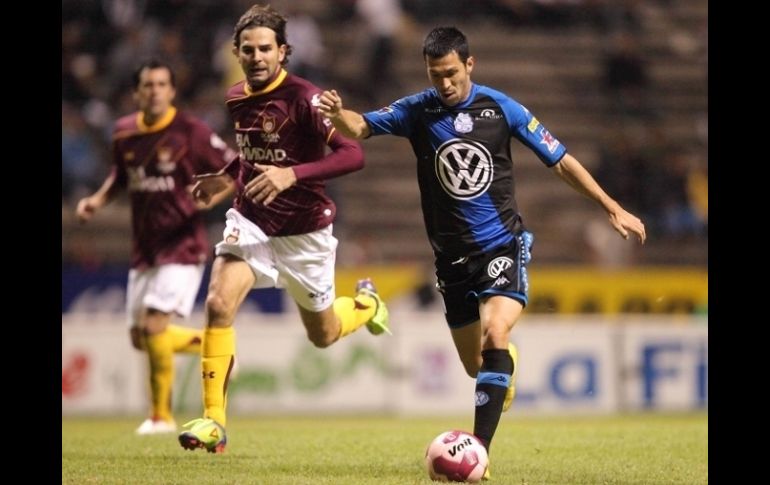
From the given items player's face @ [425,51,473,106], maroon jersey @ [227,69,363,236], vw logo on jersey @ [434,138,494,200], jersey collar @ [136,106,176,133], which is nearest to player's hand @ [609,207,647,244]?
vw logo on jersey @ [434,138,494,200]

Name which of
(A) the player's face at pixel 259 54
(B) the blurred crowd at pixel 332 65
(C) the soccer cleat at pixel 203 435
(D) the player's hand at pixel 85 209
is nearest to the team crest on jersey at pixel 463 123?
(A) the player's face at pixel 259 54

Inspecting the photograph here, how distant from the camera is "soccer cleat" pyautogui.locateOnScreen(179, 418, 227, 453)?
7.05 meters

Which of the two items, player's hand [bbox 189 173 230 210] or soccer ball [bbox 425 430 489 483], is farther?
player's hand [bbox 189 173 230 210]

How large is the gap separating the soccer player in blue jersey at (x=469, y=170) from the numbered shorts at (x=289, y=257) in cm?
94

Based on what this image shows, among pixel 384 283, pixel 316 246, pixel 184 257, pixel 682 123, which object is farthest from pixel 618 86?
pixel 316 246

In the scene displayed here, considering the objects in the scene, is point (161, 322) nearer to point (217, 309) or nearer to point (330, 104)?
point (217, 309)

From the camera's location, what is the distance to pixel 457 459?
21.8ft

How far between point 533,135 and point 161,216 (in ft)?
12.8

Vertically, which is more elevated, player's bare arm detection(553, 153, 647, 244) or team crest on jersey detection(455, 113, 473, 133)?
team crest on jersey detection(455, 113, 473, 133)

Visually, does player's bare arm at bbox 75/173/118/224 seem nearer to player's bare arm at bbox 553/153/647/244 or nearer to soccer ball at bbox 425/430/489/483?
player's bare arm at bbox 553/153/647/244

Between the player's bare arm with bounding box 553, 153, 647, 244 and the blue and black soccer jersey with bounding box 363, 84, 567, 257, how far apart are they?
0.08 meters

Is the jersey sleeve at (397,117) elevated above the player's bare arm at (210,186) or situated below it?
above

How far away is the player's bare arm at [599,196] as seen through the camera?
7066mm

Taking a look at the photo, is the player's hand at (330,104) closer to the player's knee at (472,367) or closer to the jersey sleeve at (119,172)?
the player's knee at (472,367)
